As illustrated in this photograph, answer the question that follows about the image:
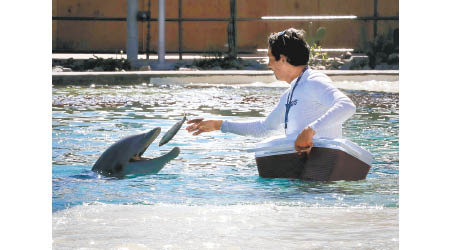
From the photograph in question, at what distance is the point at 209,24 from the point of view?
769 inches

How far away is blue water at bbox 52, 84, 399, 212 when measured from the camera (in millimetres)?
5328

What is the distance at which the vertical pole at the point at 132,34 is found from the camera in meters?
16.1

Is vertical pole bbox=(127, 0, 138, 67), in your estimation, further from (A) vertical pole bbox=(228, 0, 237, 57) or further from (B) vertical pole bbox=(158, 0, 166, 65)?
(A) vertical pole bbox=(228, 0, 237, 57)

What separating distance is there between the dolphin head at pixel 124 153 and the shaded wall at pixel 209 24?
13082 mm

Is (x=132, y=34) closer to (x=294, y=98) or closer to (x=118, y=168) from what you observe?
(x=118, y=168)

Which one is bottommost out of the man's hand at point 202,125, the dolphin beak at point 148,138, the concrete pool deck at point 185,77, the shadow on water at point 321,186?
the shadow on water at point 321,186

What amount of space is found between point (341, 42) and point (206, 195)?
1405 cm

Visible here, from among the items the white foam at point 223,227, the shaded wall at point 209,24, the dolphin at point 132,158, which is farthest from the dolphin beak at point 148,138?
the shaded wall at point 209,24

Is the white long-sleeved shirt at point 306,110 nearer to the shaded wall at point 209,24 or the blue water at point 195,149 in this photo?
the blue water at point 195,149

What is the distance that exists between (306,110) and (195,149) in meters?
2.68

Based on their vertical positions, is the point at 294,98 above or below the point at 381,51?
below

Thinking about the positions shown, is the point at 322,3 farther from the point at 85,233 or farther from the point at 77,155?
the point at 85,233

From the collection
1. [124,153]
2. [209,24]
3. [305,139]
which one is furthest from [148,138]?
[209,24]
